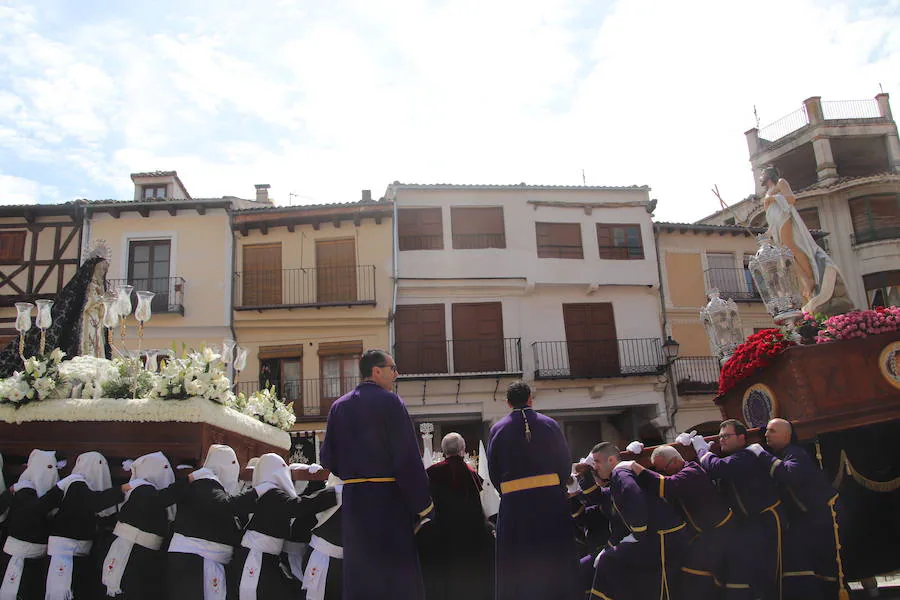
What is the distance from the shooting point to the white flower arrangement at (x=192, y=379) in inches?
272

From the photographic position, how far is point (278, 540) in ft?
19.7

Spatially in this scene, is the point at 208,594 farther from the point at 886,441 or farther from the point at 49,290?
the point at 49,290

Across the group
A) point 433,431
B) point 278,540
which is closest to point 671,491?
point 278,540

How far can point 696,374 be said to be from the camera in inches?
906

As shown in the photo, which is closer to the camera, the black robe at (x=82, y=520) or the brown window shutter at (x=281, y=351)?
the black robe at (x=82, y=520)

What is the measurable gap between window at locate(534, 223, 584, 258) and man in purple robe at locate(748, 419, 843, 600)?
1684 centimetres

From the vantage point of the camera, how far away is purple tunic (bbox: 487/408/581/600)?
5.53 metres

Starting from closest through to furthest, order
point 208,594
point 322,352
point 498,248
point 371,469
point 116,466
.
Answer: point 371,469 → point 208,594 → point 116,466 → point 322,352 → point 498,248

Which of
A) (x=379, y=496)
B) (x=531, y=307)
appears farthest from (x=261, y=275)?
(x=379, y=496)

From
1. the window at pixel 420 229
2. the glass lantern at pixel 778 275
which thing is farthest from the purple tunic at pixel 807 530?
the window at pixel 420 229

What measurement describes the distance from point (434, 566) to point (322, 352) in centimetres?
1505

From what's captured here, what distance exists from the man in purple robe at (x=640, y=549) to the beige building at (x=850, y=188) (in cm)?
2100

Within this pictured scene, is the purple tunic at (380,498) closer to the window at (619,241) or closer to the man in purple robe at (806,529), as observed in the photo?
the man in purple robe at (806,529)

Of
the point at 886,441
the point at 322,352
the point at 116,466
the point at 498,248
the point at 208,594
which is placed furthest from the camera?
the point at 498,248
